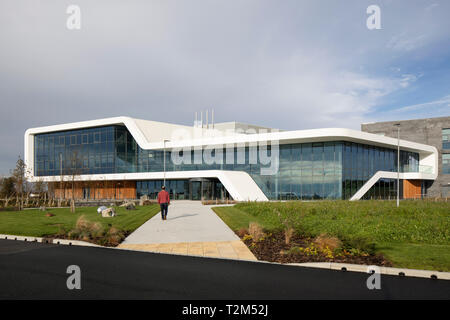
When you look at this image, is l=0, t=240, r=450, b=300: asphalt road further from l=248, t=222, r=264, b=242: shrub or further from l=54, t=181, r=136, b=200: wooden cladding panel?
l=54, t=181, r=136, b=200: wooden cladding panel

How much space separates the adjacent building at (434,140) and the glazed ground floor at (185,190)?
1.91 m

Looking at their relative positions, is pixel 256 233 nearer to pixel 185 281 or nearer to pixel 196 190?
pixel 185 281

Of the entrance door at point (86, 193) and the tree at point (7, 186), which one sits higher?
the tree at point (7, 186)

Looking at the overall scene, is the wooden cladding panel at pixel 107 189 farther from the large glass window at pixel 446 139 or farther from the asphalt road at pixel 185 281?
the large glass window at pixel 446 139

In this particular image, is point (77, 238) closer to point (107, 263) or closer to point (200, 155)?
point (107, 263)

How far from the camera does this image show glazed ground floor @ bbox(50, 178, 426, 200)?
142 feet

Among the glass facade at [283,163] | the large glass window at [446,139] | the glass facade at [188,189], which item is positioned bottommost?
the glass facade at [188,189]

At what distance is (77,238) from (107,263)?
4742 mm

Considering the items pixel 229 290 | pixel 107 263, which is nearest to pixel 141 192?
pixel 107 263

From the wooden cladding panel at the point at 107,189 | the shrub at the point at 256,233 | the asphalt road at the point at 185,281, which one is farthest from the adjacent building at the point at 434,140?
the asphalt road at the point at 185,281

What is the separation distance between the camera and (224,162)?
142ft

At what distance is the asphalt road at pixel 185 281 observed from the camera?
6871mm
